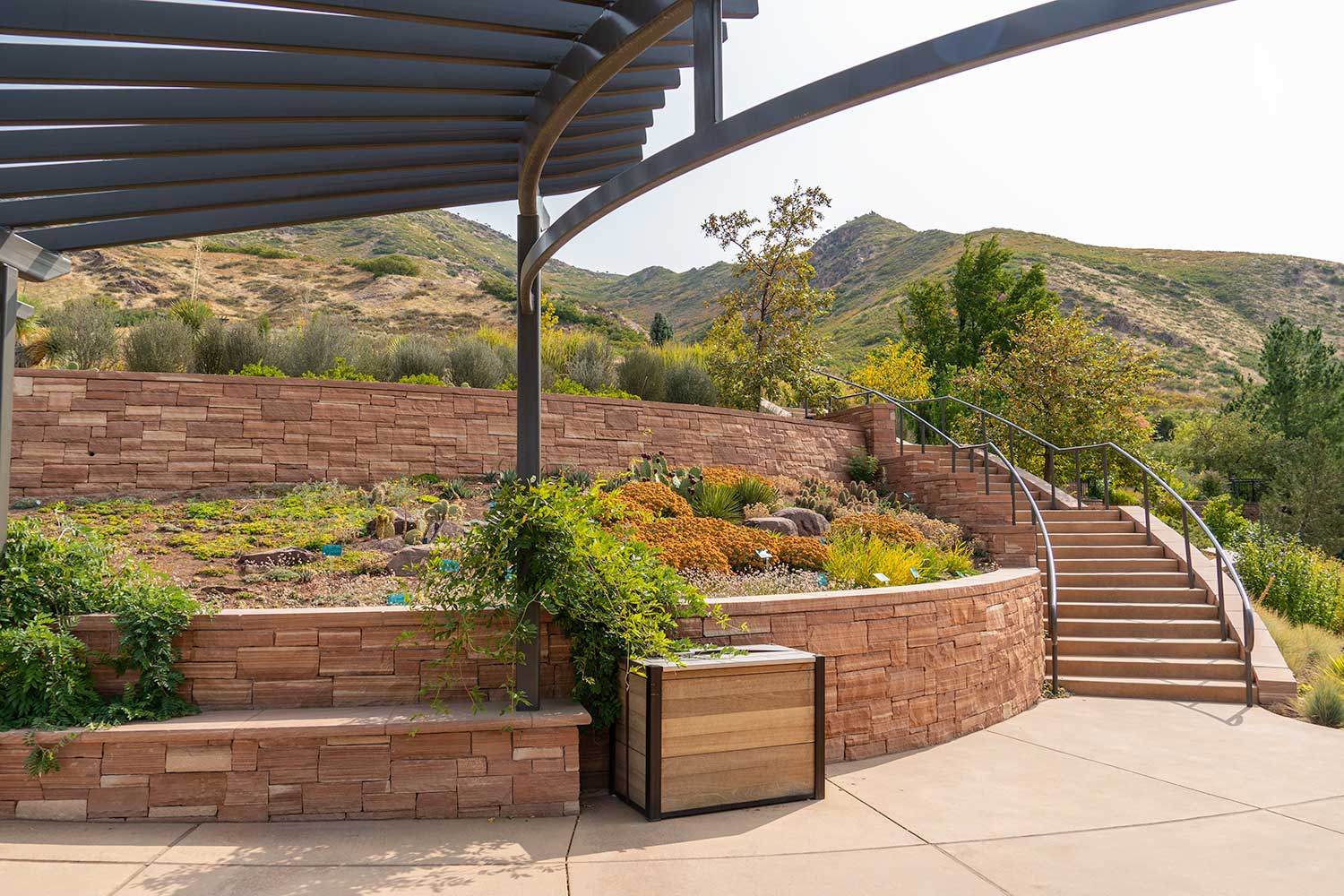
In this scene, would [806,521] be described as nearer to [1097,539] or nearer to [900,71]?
[1097,539]

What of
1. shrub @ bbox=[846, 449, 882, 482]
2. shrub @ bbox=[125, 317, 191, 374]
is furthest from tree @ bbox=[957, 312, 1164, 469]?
shrub @ bbox=[125, 317, 191, 374]

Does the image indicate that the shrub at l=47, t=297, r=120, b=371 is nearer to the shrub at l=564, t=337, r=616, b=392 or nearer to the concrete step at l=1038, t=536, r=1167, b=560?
the shrub at l=564, t=337, r=616, b=392

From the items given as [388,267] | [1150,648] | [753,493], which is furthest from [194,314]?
[388,267]

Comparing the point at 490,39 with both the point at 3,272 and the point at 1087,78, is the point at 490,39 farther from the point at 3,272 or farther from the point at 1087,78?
the point at 3,272

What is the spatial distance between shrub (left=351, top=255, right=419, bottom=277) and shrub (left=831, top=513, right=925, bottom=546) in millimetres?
32203

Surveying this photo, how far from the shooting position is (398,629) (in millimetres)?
4520

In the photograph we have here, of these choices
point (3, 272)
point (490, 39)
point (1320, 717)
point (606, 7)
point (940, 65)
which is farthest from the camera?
point (1320, 717)

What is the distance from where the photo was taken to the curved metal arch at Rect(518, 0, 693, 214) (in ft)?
8.73

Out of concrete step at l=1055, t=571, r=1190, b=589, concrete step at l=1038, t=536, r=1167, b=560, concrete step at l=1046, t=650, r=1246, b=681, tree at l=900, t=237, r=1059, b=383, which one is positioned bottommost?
concrete step at l=1046, t=650, r=1246, b=681

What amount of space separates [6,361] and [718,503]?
20.4 ft

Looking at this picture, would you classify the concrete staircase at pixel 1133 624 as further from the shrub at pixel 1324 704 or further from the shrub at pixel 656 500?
the shrub at pixel 656 500

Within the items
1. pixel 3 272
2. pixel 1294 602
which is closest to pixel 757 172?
pixel 3 272

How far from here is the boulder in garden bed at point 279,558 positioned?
629 centimetres

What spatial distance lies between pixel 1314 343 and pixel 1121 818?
111 feet
